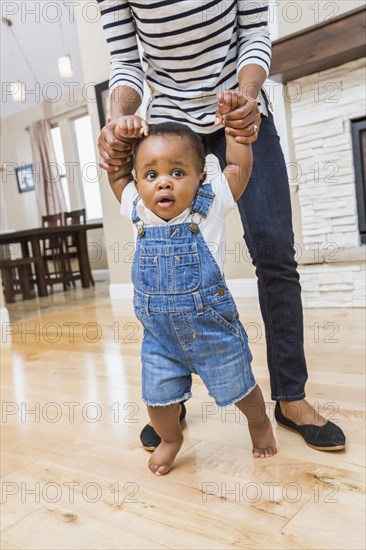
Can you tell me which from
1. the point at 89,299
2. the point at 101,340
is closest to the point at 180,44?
the point at 101,340

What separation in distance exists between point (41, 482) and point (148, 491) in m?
0.23

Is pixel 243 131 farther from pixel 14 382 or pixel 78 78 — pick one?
pixel 78 78

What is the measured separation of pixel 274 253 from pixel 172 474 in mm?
477

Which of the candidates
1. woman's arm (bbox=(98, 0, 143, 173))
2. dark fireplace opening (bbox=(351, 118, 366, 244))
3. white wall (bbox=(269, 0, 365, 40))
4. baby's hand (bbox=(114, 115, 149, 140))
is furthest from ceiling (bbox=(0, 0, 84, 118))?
baby's hand (bbox=(114, 115, 149, 140))

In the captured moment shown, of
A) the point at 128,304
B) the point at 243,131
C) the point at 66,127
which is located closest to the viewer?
the point at 243,131

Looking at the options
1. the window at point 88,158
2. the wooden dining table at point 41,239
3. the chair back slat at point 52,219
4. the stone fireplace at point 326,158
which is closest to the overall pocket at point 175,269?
the stone fireplace at point 326,158

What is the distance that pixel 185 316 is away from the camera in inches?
33.8

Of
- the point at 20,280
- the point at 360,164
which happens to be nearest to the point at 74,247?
the point at 20,280

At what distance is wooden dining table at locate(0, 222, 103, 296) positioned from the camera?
468cm

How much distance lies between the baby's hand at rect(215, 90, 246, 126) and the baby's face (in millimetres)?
94

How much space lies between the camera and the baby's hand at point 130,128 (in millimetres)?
829

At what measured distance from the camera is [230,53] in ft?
3.45

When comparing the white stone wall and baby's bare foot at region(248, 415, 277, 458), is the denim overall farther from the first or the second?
the white stone wall

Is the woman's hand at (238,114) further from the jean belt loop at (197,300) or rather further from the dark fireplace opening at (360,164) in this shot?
the dark fireplace opening at (360,164)
